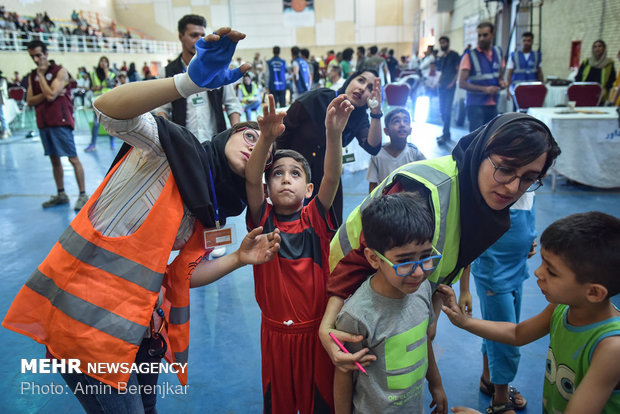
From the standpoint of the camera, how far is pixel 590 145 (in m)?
5.30

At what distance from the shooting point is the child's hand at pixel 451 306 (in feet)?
4.71

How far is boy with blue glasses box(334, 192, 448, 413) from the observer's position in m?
1.24

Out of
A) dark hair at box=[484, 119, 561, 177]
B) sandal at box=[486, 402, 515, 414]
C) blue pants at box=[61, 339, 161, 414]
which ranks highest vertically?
dark hair at box=[484, 119, 561, 177]

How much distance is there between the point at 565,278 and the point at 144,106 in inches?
48.8

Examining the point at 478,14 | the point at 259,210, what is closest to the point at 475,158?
the point at 259,210

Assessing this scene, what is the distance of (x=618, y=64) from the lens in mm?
7535

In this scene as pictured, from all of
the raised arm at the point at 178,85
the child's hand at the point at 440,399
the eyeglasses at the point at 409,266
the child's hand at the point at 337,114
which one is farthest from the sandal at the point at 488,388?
the raised arm at the point at 178,85

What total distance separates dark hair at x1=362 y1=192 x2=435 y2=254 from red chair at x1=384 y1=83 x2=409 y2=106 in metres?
5.61

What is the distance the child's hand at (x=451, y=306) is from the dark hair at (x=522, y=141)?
453 millimetres

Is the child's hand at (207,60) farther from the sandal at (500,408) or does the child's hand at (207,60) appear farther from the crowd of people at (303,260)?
the sandal at (500,408)

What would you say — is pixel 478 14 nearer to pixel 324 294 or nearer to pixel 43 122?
pixel 43 122

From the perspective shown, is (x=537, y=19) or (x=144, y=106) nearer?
(x=144, y=106)

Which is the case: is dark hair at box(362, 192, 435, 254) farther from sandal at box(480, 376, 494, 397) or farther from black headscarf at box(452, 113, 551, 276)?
sandal at box(480, 376, 494, 397)

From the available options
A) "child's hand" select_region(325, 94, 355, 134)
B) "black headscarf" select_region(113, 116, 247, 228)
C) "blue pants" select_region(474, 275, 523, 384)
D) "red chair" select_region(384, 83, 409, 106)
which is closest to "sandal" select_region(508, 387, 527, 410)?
"blue pants" select_region(474, 275, 523, 384)
